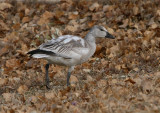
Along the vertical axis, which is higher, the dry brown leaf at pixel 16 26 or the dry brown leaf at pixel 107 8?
the dry brown leaf at pixel 107 8

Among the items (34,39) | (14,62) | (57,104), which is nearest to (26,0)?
(34,39)

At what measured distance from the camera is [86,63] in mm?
8891

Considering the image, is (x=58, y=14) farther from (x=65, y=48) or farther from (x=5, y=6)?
(x=65, y=48)

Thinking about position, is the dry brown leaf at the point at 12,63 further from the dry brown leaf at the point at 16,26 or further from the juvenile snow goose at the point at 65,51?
the dry brown leaf at the point at 16,26

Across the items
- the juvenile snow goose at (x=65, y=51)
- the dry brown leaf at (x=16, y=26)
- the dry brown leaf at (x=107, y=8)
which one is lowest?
the juvenile snow goose at (x=65, y=51)

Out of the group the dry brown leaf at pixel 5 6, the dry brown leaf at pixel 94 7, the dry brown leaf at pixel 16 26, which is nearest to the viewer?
the dry brown leaf at pixel 16 26

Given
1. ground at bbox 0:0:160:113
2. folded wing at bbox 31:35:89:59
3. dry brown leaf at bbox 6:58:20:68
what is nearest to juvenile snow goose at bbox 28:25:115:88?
folded wing at bbox 31:35:89:59

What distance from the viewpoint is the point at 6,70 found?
9.15 meters

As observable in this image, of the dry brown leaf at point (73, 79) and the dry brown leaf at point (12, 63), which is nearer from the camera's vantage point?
the dry brown leaf at point (73, 79)

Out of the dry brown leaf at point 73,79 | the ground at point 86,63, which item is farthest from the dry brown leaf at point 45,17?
the dry brown leaf at point 73,79

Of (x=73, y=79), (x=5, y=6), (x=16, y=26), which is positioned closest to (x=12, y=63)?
(x=16, y=26)

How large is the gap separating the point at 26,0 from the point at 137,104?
27.9 ft

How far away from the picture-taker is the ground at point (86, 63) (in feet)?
18.0

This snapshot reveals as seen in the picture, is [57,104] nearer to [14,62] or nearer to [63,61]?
[63,61]
